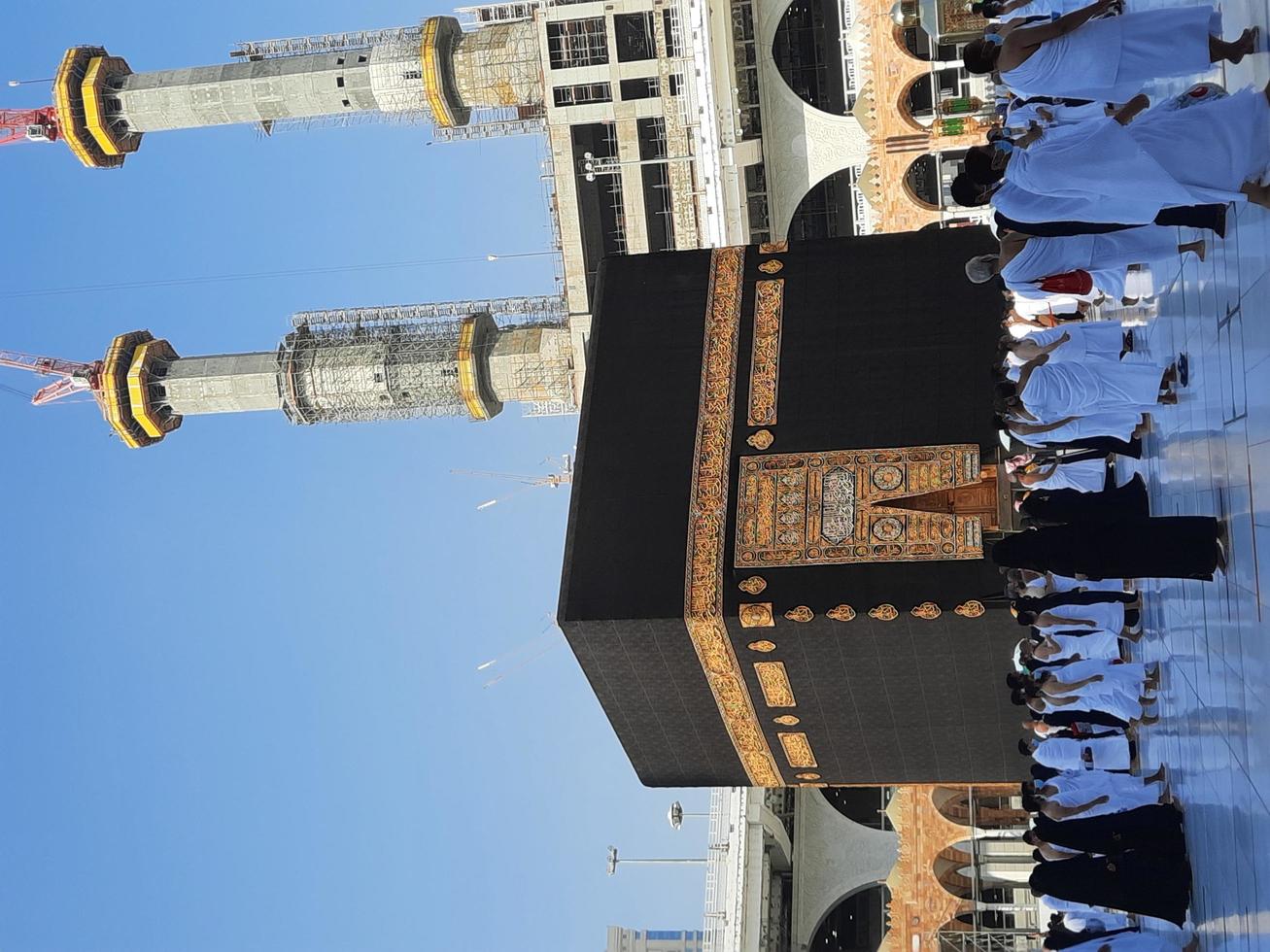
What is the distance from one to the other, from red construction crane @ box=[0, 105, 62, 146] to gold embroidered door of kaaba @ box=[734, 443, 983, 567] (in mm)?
21175

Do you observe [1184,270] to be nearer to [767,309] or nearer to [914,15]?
[767,309]

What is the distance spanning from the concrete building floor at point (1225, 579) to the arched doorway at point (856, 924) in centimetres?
1623

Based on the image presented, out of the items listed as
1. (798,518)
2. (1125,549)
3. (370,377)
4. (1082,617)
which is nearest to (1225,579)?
(1125,549)

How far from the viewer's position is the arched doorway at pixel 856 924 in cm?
2333

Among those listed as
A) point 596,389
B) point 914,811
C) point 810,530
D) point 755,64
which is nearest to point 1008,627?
point 810,530

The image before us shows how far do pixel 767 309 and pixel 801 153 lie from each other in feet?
34.9

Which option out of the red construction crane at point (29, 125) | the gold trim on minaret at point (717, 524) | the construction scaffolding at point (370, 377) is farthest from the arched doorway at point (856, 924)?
the red construction crane at point (29, 125)

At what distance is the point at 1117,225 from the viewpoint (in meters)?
6.91

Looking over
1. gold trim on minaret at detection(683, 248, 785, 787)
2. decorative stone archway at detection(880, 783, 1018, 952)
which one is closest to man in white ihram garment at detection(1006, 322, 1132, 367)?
gold trim on minaret at detection(683, 248, 785, 787)

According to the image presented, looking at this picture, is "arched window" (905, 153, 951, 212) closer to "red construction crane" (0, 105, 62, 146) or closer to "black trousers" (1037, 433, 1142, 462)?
"black trousers" (1037, 433, 1142, 462)

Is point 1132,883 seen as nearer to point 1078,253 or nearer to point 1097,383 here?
point 1097,383

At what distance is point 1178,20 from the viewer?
587 centimetres

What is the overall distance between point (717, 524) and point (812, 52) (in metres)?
14.7

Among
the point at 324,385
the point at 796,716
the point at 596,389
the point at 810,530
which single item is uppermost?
the point at 324,385
